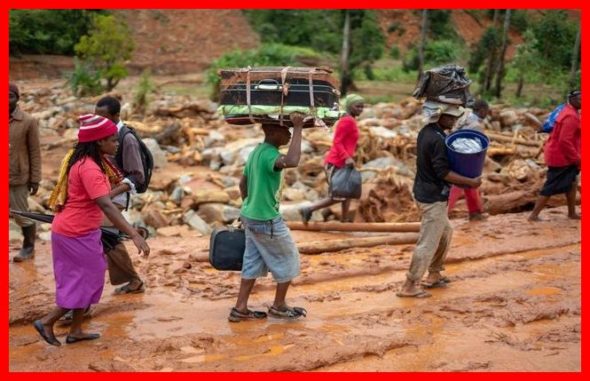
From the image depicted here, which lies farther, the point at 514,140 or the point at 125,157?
the point at 514,140

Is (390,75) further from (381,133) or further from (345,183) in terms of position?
(345,183)

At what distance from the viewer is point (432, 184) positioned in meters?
5.63

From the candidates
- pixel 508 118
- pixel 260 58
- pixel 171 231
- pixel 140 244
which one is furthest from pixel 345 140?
pixel 260 58

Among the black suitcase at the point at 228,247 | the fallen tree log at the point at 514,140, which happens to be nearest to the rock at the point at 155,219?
the black suitcase at the point at 228,247

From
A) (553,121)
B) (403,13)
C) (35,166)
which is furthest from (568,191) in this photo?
(403,13)

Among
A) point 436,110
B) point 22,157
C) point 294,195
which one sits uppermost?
point 436,110

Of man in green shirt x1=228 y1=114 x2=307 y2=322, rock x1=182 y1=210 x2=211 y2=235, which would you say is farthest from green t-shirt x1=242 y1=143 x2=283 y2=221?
rock x1=182 y1=210 x2=211 y2=235

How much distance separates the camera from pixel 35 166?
22.5 ft

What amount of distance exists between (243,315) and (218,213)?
5.14 meters

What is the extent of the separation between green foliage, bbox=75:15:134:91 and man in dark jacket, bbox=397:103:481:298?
70.0 feet

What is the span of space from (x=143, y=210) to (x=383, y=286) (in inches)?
211

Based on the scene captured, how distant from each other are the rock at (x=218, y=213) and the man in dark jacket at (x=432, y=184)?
15.1 ft

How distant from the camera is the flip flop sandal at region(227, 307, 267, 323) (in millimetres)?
5211

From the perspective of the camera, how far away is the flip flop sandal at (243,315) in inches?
205
